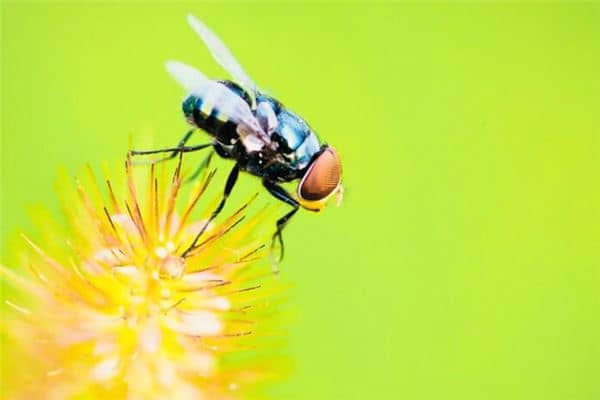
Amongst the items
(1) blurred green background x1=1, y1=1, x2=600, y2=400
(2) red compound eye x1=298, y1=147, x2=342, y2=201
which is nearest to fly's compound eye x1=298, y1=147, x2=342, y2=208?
(2) red compound eye x1=298, y1=147, x2=342, y2=201

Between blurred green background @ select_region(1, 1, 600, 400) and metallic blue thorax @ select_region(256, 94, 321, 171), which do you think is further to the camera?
blurred green background @ select_region(1, 1, 600, 400)

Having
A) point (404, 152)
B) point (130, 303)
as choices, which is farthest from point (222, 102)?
point (404, 152)

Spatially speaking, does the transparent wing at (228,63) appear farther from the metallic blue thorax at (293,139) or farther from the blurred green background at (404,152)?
the blurred green background at (404,152)

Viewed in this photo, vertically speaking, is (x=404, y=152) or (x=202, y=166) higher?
(x=404, y=152)

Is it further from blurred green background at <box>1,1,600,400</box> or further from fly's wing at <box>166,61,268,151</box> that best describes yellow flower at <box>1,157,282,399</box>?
blurred green background at <box>1,1,600,400</box>

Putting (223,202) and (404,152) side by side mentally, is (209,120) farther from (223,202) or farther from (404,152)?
(404,152)

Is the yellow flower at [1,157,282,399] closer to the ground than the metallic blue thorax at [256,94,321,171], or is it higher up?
closer to the ground

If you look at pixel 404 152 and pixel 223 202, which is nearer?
pixel 223 202
